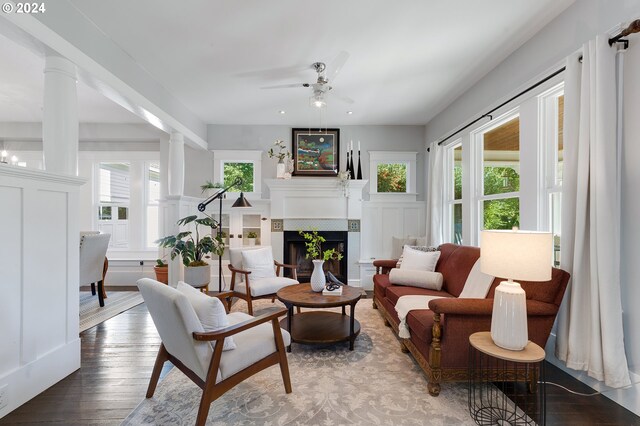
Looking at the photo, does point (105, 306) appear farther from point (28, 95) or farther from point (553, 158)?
point (553, 158)

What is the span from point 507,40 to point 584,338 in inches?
102

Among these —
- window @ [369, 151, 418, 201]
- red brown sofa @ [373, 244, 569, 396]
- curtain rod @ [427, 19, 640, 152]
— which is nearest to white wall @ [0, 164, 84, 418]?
red brown sofa @ [373, 244, 569, 396]

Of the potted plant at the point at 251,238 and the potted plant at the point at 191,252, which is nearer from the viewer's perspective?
the potted plant at the point at 191,252

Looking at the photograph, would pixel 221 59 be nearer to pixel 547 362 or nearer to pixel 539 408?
pixel 539 408

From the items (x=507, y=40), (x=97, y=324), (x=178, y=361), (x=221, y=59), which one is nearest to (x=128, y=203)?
(x=97, y=324)

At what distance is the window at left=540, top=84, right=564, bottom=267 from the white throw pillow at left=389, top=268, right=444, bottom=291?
1.04m

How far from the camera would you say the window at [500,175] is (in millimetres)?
3100

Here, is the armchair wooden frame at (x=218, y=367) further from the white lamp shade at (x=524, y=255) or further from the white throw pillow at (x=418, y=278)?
the white throw pillow at (x=418, y=278)

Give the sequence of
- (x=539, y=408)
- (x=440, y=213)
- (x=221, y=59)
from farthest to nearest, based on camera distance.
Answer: (x=440, y=213) < (x=221, y=59) < (x=539, y=408)

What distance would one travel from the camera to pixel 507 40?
272 centimetres

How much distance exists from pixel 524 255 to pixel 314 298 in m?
1.73

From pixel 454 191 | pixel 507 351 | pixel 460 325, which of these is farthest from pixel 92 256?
pixel 454 191

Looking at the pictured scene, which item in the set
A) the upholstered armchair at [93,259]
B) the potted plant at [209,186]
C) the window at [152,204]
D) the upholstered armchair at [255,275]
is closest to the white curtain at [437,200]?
the upholstered armchair at [255,275]

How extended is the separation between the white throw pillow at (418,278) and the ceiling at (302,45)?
2.29m
